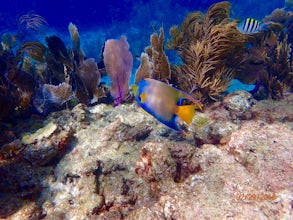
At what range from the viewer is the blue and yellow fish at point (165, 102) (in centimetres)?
184

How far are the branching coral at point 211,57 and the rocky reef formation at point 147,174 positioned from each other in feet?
3.70

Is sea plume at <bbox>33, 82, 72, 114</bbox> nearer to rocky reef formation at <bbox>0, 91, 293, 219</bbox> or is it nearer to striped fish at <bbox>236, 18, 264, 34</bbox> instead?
rocky reef formation at <bbox>0, 91, 293, 219</bbox>

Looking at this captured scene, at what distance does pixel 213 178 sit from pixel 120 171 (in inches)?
41.0

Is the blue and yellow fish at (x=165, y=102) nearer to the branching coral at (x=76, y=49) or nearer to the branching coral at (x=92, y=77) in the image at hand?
the branching coral at (x=92, y=77)

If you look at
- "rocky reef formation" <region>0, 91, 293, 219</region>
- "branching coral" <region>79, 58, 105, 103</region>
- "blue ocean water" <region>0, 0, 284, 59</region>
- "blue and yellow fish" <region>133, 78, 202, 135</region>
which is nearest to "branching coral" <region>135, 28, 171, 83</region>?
"branching coral" <region>79, 58, 105, 103</region>

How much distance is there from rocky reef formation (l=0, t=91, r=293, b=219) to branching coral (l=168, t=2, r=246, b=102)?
44.4 inches

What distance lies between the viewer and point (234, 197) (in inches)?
79.1

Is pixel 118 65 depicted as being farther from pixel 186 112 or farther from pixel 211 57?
pixel 186 112

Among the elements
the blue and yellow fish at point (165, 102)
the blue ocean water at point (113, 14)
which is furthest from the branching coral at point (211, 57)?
the blue ocean water at point (113, 14)

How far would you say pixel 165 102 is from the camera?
1868 millimetres

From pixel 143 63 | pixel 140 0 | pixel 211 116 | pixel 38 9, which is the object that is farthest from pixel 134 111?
pixel 38 9

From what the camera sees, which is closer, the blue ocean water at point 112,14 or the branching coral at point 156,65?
the branching coral at point 156,65

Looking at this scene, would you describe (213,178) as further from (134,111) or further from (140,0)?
(140,0)

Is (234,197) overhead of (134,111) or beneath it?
overhead
